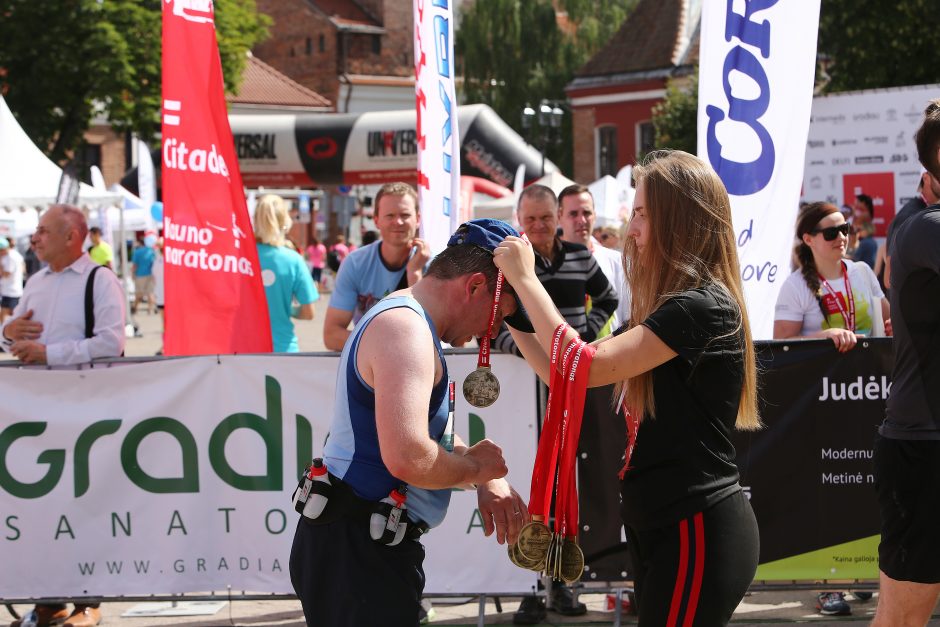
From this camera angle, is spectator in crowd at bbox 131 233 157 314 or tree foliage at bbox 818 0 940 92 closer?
tree foliage at bbox 818 0 940 92

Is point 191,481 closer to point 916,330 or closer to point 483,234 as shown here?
point 483,234

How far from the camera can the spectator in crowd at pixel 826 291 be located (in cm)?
607

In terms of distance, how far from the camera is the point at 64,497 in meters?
5.79

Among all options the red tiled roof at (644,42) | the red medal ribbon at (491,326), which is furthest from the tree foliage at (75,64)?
the red medal ribbon at (491,326)

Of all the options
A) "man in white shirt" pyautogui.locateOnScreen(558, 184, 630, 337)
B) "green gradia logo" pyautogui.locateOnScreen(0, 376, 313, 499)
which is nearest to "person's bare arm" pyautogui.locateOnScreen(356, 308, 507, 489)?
"green gradia logo" pyautogui.locateOnScreen(0, 376, 313, 499)

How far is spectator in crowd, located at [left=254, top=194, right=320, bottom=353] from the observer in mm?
7328

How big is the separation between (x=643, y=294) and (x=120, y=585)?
3.71m

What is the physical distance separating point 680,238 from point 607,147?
4655 cm

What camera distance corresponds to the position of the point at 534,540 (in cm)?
301

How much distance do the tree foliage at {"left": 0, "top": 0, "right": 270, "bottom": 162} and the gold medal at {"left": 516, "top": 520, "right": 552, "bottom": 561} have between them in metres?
37.1

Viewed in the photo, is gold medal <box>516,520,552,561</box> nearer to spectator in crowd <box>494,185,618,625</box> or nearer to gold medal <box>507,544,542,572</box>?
gold medal <box>507,544,542,572</box>

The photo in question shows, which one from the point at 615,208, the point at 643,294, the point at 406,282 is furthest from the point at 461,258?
the point at 615,208

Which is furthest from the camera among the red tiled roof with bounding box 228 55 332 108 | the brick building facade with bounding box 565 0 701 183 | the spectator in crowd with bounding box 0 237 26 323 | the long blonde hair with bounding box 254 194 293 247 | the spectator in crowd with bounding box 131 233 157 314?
the red tiled roof with bounding box 228 55 332 108

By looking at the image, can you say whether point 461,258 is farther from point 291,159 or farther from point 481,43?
point 481,43
